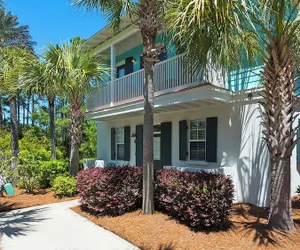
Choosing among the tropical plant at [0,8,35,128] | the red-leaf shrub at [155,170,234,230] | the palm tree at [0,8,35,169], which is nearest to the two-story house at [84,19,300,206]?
the red-leaf shrub at [155,170,234,230]

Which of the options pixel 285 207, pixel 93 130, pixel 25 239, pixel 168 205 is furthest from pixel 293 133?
pixel 93 130

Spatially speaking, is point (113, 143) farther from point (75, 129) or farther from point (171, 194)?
point (171, 194)

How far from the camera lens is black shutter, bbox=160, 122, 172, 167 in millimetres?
11503

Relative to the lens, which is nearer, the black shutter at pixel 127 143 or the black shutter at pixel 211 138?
the black shutter at pixel 211 138

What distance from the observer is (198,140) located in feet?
34.1

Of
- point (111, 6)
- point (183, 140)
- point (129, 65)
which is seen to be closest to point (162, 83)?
point (183, 140)

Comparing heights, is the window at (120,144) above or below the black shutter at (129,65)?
below

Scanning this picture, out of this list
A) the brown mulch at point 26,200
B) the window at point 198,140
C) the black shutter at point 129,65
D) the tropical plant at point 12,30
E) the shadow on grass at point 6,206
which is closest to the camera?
the shadow on grass at point 6,206

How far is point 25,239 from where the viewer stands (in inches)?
246

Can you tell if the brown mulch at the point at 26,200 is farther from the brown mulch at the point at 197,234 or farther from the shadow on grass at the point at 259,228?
the shadow on grass at the point at 259,228

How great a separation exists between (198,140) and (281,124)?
4439mm

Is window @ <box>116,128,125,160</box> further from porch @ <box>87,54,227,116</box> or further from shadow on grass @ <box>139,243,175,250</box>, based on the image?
shadow on grass @ <box>139,243,175,250</box>

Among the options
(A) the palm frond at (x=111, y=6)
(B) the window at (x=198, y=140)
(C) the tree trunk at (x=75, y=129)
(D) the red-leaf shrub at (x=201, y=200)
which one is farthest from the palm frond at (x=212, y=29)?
(C) the tree trunk at (x=75, y=129)

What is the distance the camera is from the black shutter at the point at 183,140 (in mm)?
10641
